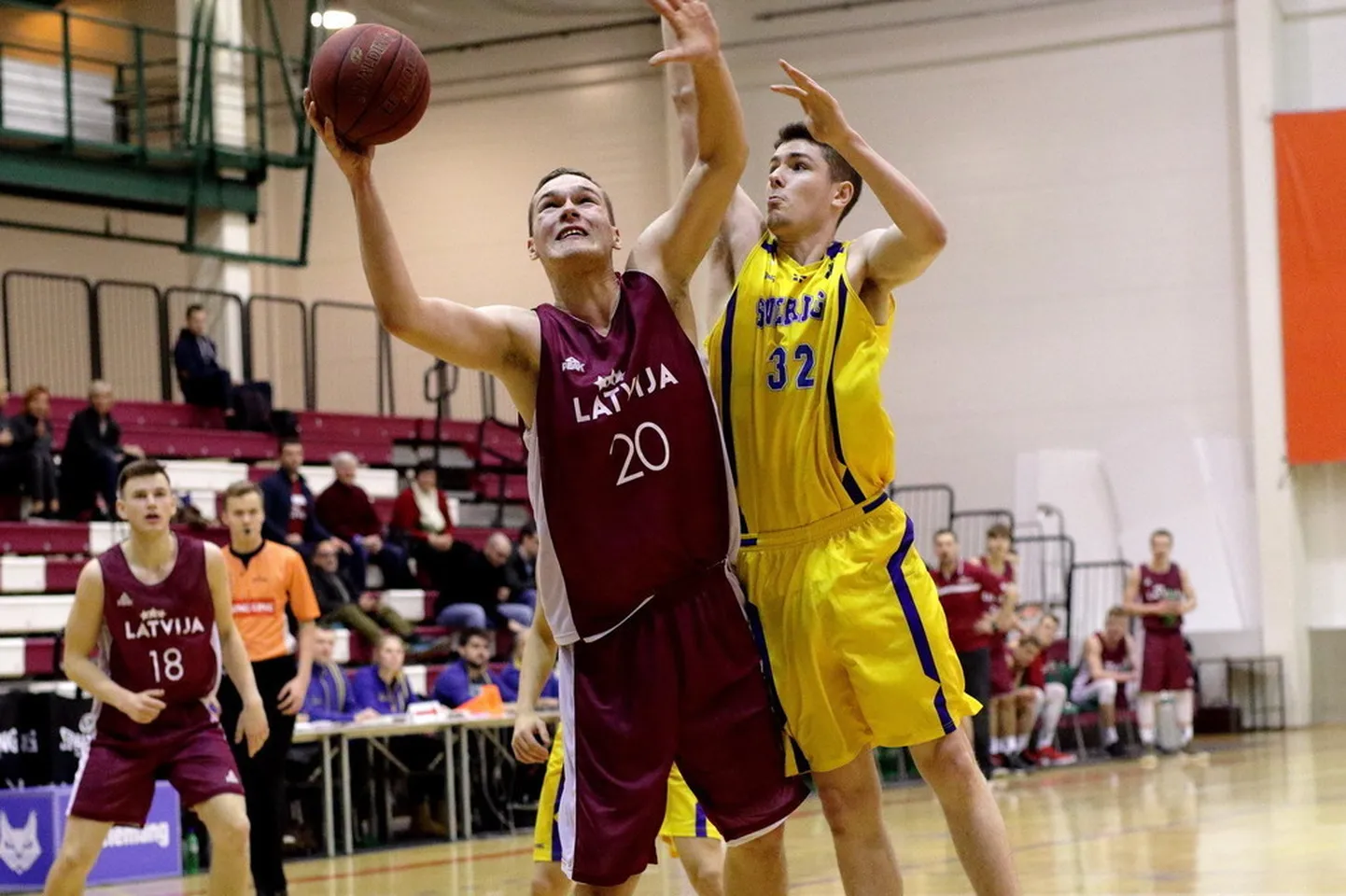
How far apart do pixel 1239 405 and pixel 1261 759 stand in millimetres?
5613

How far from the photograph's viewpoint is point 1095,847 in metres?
8.87

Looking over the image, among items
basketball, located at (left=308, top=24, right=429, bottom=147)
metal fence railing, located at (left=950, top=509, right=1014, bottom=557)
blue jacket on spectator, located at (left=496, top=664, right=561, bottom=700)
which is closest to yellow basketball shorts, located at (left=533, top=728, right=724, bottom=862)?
basketball, located at (left=308, top=24, right=429, bottom=147)

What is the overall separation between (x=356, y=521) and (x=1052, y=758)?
20.6 ft

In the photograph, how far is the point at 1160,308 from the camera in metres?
19.5

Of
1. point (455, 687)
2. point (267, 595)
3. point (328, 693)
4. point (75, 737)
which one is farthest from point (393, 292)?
point (455, 687)

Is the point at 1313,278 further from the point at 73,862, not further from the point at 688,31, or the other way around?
the point at 688,31

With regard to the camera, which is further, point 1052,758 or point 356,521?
point 1052,758

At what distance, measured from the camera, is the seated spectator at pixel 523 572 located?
49.0 ft

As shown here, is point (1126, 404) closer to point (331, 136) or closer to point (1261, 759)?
point (1261, 759)

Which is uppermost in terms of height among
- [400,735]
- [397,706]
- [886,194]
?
[886,194]

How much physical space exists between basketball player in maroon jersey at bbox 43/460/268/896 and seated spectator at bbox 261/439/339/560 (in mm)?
6583

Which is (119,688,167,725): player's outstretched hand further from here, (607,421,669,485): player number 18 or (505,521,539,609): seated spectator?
(505,521,539,609): seated spectator

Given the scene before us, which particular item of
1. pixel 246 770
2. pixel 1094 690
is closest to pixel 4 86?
pixel 246 770

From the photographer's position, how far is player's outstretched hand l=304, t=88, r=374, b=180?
3754 mm
